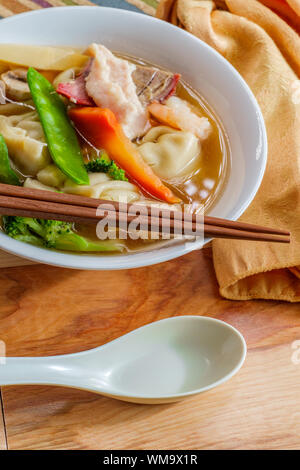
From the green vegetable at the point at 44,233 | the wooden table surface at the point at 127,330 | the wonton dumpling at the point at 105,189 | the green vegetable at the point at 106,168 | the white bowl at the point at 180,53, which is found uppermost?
the white bowl at the point at 180,53

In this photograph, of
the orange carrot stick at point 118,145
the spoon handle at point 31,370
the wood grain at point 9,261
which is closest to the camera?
the spoon handle at point 31,370

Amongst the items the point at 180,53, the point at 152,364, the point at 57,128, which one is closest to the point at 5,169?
the point at 57,128

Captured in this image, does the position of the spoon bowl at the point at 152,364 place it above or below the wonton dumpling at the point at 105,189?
below

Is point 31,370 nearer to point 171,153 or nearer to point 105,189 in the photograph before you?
point 105,189

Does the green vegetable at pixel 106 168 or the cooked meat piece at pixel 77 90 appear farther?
the cooked meat piece at pixel 77 90

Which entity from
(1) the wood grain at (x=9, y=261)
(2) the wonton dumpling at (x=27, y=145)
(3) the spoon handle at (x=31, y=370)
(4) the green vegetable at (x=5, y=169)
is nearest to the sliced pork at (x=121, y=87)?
(2) the wonton dumpling at (x=27, y=145)

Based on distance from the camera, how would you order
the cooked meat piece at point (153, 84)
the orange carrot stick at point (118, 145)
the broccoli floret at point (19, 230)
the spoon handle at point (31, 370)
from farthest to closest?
1. the cooked meat piece at point (153, 84)
2. the orange carrot stick at point (118, 145)
3. the broccoli floret at point (19, 230)
4. the spoon handle at point (31, 370)

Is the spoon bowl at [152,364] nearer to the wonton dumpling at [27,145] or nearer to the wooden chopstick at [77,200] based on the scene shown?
the wooden chopstick at [77,200]

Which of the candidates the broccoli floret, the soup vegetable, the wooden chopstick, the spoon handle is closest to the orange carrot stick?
the soup vegetable
